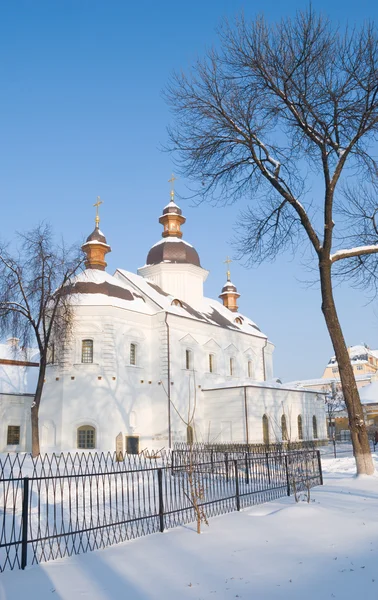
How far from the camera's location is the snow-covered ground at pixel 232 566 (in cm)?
511

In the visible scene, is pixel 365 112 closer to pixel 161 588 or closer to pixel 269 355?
pixel 161 588

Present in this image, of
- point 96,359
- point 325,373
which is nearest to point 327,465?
point 96,359

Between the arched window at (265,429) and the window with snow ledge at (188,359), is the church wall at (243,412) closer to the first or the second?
the arched window at (265,429)

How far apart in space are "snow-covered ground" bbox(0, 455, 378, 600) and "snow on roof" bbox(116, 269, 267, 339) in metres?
23.2

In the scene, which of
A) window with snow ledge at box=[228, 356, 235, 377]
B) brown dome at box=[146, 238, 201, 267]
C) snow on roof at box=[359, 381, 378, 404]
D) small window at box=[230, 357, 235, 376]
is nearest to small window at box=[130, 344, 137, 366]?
brown dome at box=[146, 238, 201, 267]

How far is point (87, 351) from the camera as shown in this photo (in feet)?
91.6

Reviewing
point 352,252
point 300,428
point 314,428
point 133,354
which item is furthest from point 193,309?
point 352,252

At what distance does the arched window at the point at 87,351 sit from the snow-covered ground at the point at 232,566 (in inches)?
783

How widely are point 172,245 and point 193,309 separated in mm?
4982

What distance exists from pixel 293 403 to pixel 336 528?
1155 inches

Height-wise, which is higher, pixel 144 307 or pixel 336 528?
pixel 144 307

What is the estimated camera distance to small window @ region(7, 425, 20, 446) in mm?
27531

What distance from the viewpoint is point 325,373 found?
8356cm

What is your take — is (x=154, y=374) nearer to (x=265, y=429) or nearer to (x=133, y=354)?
(x=133, y=354)
